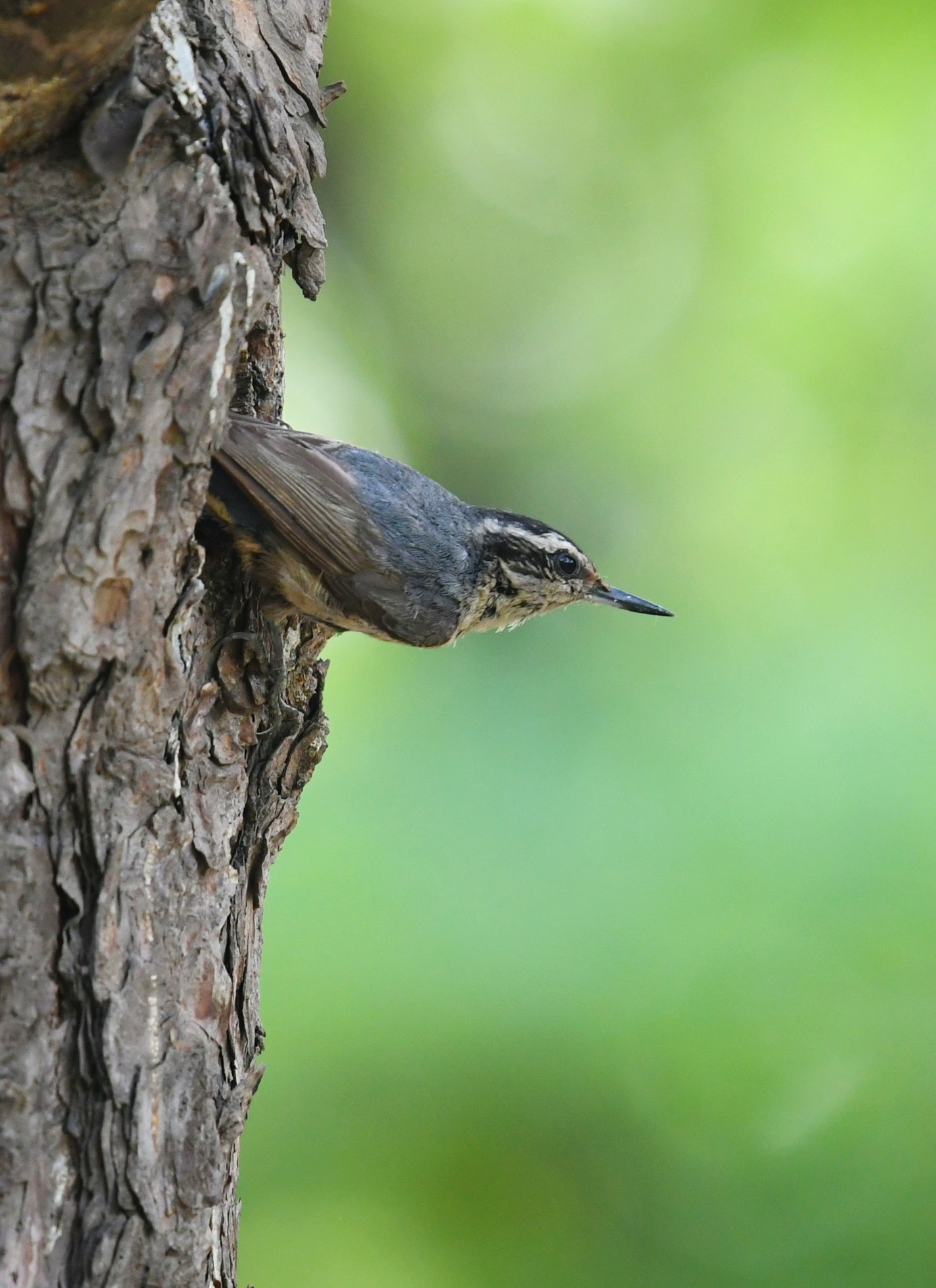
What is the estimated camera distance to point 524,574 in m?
2.74

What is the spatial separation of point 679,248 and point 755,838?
215 centimetres

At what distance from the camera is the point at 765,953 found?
3619mm

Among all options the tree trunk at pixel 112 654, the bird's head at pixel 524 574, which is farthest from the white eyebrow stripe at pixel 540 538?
the tree trunk at pixel 112 654

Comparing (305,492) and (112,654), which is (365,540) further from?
(112,654)

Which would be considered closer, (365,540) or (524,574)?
(365,540)

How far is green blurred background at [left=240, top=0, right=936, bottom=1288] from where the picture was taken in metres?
3.49

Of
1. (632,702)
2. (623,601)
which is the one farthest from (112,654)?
(632,702)

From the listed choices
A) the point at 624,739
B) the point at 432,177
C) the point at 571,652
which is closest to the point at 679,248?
the point at 432,177

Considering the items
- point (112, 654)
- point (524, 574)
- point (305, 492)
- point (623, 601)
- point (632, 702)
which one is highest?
point (632, 702)

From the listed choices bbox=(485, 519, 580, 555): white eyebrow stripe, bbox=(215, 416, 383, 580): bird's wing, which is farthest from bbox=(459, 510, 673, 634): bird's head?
bbox=(215, 416, 383, 580): bird's wing

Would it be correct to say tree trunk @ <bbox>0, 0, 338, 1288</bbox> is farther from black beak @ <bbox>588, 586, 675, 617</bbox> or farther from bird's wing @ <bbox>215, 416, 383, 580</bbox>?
black beak @ <bbox>588, 586, 675, 617</bbox>

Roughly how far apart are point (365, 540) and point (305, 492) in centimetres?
18

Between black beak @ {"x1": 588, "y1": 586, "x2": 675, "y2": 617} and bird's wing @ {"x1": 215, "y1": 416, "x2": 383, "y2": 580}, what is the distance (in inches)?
37.5

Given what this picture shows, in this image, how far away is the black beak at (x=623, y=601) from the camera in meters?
3.00
